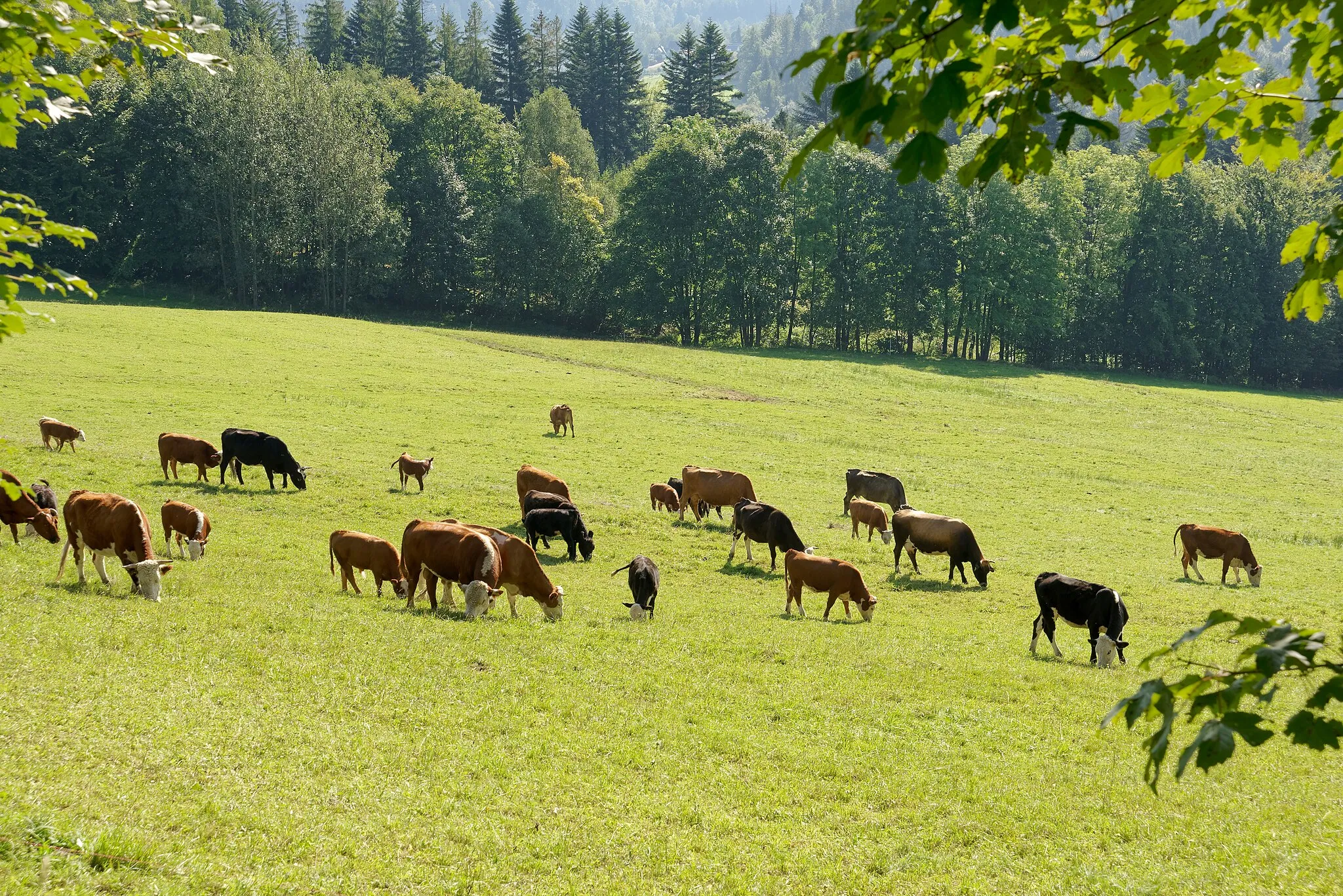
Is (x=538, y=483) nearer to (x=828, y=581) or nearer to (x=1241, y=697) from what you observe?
(x=828, y=581)

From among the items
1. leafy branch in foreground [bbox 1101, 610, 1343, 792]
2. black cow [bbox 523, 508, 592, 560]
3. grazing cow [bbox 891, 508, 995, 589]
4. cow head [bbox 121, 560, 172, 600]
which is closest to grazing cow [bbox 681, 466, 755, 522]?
grazing cow [bbox 891, 508, 995, 589]

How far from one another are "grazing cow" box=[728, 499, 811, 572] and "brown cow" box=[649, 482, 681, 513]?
177 inches

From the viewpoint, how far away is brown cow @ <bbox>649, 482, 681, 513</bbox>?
25609 mm

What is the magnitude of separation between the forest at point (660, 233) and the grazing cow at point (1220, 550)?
55.0 m

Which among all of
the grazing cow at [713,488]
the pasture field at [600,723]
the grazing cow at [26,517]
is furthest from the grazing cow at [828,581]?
the grazing cow at [26,517]

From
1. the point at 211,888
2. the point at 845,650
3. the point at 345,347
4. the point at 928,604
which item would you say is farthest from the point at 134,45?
the point at 345,347

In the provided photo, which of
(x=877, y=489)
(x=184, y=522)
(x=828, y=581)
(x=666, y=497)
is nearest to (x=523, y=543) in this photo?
(x=828, y=581)

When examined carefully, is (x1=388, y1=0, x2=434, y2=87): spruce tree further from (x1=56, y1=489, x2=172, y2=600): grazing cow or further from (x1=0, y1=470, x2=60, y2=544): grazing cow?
(x1=56, y1=489, x2=172, y2=600): grazing cow

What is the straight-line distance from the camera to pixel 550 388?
1858 inches

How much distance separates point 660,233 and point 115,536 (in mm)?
67107

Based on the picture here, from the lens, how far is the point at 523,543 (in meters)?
15.5

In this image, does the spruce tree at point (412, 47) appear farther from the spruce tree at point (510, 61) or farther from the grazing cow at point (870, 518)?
the grazing cow at point (870, 518)

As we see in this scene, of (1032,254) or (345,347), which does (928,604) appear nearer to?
(345,347)

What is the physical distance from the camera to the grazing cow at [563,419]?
35.6 meters
